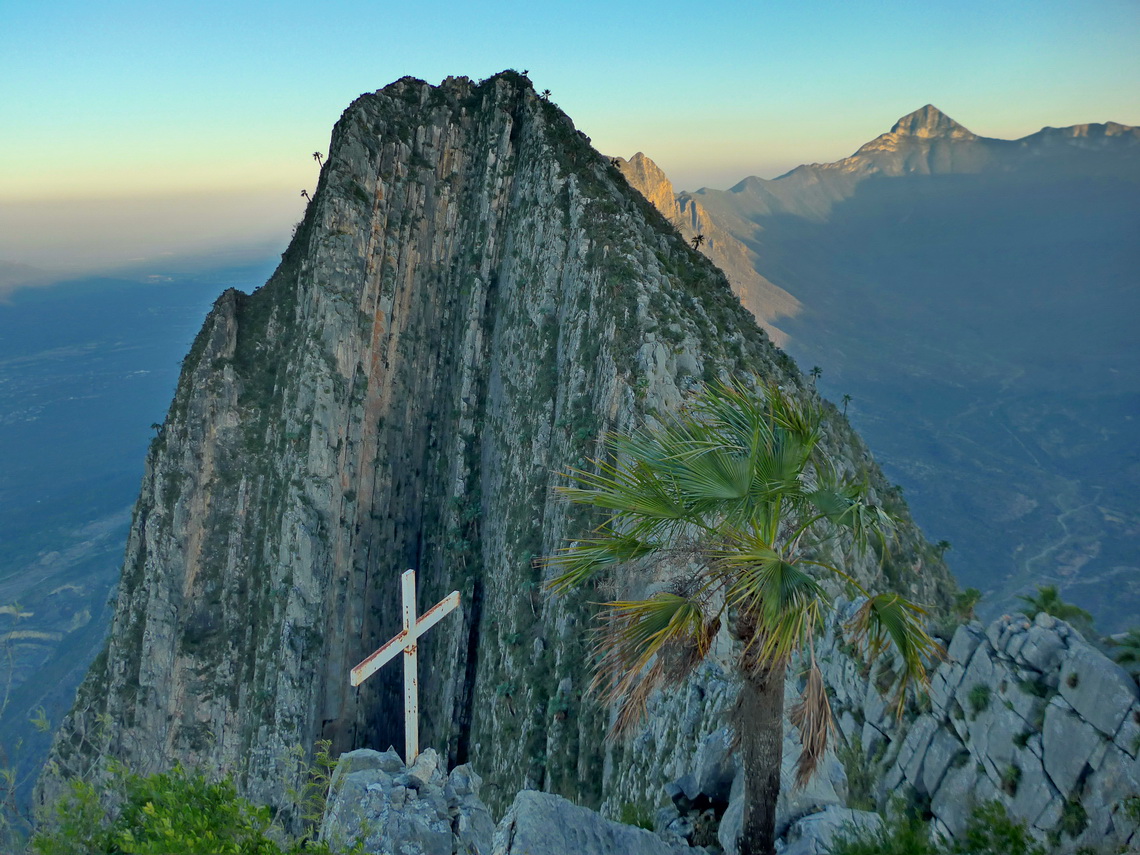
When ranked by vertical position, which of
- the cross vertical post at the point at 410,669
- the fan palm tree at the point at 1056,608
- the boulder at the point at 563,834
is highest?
the fan palm tree at the point at 1056,608

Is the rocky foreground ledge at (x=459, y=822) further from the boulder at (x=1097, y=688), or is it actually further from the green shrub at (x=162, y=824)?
the boulder at (x=1097, y=688)

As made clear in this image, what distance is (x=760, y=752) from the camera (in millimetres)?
6152

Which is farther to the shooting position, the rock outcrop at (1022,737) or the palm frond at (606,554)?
the rock outcrop at (1022,737)

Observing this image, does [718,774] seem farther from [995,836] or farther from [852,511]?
[852,511]

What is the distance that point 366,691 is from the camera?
106ft

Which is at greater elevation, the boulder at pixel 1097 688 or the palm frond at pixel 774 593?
the palm frond at pixel 774 593

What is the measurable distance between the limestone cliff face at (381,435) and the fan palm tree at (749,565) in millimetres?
17673

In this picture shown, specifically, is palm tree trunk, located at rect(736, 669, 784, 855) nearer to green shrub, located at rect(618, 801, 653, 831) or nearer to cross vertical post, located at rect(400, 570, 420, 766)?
green shrub, located at rect(618, 801, 653, 831)

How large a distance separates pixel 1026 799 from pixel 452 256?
3316 centimetres

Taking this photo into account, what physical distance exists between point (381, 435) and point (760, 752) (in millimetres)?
30067

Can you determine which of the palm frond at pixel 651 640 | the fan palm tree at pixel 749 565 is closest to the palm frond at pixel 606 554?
the fan palm tree at pixel 749 565

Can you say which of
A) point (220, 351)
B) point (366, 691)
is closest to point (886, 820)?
point (366, 691)

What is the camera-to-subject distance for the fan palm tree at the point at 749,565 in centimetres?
536

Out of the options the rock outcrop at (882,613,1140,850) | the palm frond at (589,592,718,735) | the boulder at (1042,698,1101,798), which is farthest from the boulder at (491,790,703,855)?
the boulder at (1042,698,1101,798)
